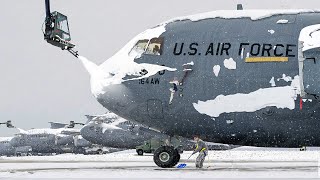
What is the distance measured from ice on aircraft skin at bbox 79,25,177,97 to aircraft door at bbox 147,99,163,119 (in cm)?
94

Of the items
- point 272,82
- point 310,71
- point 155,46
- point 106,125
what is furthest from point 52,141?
point 310,71

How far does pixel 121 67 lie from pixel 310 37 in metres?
6.68

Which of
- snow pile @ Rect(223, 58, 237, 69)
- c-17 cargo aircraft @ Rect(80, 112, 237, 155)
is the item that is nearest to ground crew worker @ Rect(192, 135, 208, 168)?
snow pile @ Rect(223, 58, 237, 69)

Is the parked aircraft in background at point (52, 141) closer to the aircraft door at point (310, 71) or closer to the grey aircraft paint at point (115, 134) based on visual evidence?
the grey aircraft paint at point (115, 134)

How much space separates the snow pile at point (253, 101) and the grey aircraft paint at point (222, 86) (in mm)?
137

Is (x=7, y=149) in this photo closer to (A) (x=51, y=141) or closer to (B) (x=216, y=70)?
(A) (x=51, y=141)

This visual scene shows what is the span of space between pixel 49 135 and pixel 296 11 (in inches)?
2121

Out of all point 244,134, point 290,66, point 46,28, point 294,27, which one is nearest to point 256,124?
point 244,134

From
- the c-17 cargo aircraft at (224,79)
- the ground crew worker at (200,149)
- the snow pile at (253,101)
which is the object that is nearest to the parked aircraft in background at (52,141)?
the ground crew worker at (200,149)

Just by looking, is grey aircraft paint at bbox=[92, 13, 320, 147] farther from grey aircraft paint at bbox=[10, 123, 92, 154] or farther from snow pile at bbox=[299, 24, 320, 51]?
grey aircraft paint at bbox=[10, 123, 92, 154]

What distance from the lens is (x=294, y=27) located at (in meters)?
18.7

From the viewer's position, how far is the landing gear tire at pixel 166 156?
20562 mm

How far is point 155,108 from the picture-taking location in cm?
1992

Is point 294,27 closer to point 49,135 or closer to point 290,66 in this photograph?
point 290,66
